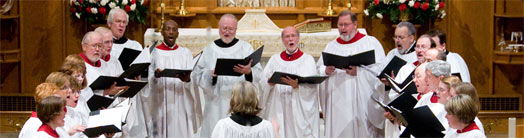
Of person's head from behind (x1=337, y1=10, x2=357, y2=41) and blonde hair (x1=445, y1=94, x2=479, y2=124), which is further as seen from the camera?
person's head from behind (x1=337, y1=10, x2=357, y2=41)

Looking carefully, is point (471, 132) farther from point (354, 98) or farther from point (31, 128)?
point (354, 98)

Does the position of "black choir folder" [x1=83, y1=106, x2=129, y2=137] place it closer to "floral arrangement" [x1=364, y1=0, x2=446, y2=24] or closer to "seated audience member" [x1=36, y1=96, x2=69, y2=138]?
"seated audience member" [x1=36, y1=96, x2=69, y2=138]

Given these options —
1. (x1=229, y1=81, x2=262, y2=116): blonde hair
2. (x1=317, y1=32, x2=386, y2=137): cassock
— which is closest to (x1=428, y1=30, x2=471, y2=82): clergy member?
(x1=317, y1=32, x2=386, y2=137): cassock

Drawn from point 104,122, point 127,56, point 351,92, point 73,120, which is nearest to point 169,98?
point 127,56

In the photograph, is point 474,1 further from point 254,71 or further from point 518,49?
point 254,71

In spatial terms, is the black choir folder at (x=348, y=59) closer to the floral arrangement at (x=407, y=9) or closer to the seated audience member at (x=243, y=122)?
the seated audience member at (x=243, y=122)

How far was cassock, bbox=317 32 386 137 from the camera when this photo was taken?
7855 mm

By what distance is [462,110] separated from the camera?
15.6 feet

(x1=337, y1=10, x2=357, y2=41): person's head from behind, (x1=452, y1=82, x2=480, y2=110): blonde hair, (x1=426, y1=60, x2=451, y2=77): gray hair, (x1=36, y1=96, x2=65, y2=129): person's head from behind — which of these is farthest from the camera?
(x1=337, y1=10, x2=357, y2=41): person's head from behind

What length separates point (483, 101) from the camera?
34.0 ft

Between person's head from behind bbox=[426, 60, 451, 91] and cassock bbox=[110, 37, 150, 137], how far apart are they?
2792 mm

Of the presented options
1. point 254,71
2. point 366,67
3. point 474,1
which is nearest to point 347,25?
point 366,67

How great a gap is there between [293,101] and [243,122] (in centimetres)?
239

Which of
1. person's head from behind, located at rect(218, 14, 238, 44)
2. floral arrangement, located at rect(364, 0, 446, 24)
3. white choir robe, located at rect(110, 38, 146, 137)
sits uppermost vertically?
floral arrangement, located at rect(364, 0, 446, 24)
